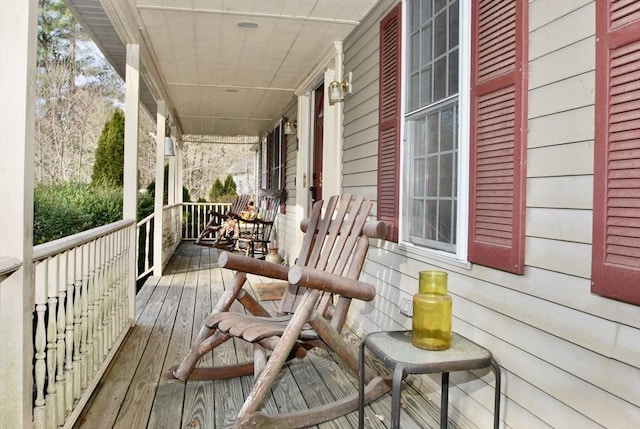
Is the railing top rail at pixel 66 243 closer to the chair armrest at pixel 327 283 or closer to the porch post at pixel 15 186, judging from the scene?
the porch post at pixel 15 186

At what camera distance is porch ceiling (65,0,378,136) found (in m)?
3.38

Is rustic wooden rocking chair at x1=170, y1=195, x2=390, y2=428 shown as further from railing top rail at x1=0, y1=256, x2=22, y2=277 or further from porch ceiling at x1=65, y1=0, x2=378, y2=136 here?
porch ceiling at x1=65, y1=0, x2=378, y2=136

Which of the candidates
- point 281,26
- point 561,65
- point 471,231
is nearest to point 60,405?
point 471,231

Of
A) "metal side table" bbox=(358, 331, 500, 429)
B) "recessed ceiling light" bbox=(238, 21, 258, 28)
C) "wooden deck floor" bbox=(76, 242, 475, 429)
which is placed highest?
"recessed ceiling light" bbox=(238, 21, 258, 28)

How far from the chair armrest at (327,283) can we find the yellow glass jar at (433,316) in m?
0.35

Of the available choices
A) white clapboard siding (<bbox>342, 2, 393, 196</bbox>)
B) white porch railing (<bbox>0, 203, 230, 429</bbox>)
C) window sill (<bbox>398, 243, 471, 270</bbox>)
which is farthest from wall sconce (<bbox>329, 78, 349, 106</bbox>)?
white porch railing (<bbox>0, 203, 230, 429</bbox>)

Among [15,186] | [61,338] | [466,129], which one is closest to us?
[15,186]

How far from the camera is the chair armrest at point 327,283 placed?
192 centimetres

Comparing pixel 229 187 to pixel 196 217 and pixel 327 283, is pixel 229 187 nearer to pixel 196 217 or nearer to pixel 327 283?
pixel 196 217

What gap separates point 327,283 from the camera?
198 cm

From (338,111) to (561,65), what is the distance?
269 cm

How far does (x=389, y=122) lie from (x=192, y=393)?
194 cm

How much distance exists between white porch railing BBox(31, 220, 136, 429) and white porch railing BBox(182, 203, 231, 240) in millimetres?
7673

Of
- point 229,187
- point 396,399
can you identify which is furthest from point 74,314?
point 229,187
